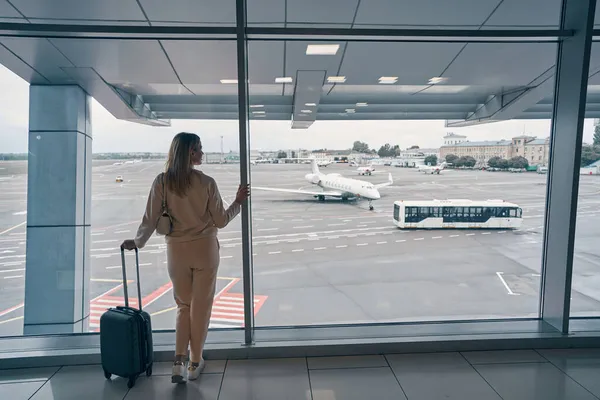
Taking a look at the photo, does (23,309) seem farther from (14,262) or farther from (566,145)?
(566,145)

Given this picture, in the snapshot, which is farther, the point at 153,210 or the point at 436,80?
A: the point at 436,80

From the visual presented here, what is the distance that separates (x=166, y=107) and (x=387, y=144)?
79.8 inches

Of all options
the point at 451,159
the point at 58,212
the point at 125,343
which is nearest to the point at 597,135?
the point at 451,159

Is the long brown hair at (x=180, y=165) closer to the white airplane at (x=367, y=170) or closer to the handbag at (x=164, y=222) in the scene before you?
the handbag at (x=164, y=222)

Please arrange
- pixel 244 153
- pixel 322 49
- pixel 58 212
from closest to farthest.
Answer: pixel 244 153
pixel 322 49
pixel 58 212

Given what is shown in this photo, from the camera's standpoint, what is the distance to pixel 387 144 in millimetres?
3582

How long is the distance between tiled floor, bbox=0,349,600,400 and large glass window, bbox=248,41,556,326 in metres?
0.58

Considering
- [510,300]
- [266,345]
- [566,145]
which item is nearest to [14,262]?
[266,345]

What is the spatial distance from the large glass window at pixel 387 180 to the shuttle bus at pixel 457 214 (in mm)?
20

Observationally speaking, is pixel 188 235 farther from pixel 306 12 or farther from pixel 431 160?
pixel 431 160

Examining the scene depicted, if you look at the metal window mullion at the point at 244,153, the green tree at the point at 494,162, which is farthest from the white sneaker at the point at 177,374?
the green tree at the point at 494,162

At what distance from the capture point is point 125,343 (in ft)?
7.63

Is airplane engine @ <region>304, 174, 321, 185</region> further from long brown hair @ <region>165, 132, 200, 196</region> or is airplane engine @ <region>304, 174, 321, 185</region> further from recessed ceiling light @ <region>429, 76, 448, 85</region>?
recessed ceiling light @ <region>429, 76, 448, 85</region>

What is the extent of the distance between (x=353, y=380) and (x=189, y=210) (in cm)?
147
